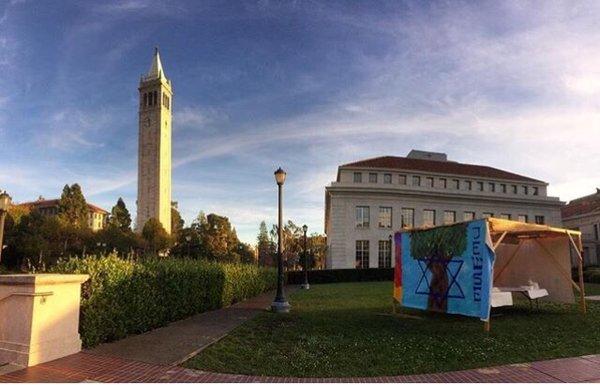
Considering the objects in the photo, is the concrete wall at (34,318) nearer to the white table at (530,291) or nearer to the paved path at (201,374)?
the paved path at (201,374)

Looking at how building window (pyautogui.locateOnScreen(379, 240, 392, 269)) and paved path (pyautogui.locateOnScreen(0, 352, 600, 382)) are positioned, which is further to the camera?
building window (pyautogui.locateOnScreen(379, 240, 392, 269))

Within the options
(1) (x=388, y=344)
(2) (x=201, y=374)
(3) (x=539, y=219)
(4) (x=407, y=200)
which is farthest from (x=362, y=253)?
(2) (x=201, y=374)

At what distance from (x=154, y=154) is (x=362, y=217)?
76.2 metres

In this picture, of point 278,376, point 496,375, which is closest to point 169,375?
point 278,376

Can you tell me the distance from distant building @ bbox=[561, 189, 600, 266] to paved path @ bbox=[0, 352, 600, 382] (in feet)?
228

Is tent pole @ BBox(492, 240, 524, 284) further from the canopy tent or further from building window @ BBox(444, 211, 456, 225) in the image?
building window @ BBox(444, 211, 456, 225)

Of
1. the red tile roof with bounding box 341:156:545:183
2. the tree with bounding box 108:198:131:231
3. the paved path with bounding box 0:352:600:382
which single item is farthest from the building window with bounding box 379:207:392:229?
the tree with bounding box 108:198:131:231

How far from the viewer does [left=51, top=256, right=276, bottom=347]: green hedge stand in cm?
902

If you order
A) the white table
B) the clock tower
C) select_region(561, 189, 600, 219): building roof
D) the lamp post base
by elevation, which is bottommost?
the lamp post base

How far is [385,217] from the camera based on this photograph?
2322 inches

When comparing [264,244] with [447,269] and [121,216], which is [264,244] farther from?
[447,269]

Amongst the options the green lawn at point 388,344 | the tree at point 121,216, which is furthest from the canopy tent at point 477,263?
the tree at point 121,216

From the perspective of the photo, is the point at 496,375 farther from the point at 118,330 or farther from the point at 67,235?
the point at 67,235

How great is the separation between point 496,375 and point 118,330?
7.20 meters
